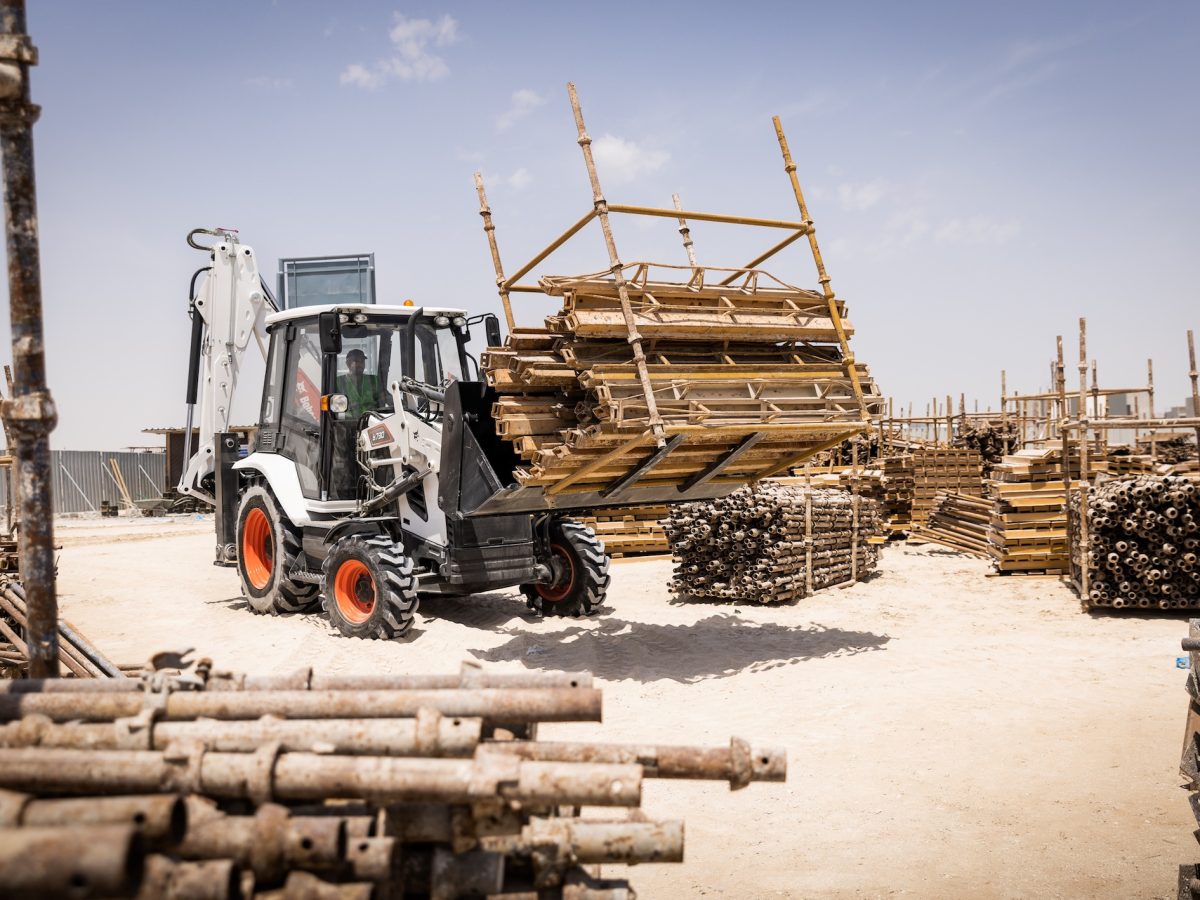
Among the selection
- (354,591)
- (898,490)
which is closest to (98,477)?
(898,490)

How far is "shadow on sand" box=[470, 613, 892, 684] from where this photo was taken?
9367 millimetres

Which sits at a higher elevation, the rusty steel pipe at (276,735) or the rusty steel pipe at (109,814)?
the rusty steel pipe at (276,735)

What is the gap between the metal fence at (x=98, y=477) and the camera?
112 ft

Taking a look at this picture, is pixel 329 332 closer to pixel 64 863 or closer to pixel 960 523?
pixel 64 863

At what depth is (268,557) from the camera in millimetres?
12414

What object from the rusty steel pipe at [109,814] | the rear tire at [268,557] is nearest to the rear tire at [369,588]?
the rear tire at [268,557]

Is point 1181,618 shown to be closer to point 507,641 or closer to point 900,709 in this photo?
point 900,709

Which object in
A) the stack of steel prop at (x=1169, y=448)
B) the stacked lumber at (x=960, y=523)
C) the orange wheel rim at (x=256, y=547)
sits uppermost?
the stack of steel prop at (x=1169, y=448)

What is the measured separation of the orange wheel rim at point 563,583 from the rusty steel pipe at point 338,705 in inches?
326

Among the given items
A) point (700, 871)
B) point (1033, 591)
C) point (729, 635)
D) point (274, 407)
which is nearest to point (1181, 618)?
point (1033, 591)

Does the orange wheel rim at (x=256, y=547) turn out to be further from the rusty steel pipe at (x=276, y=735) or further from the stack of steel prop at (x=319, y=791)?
the rusty steel pipe at (x=276, y=735)

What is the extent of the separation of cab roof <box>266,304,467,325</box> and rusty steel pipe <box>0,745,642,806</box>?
8.51 m

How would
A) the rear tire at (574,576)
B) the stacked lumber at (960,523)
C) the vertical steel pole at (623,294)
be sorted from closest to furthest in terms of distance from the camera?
the vertical steel pole at (623,294) → the rear tire at (574,576) → the stacked lumber at (960,523)

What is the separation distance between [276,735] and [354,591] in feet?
25.7
